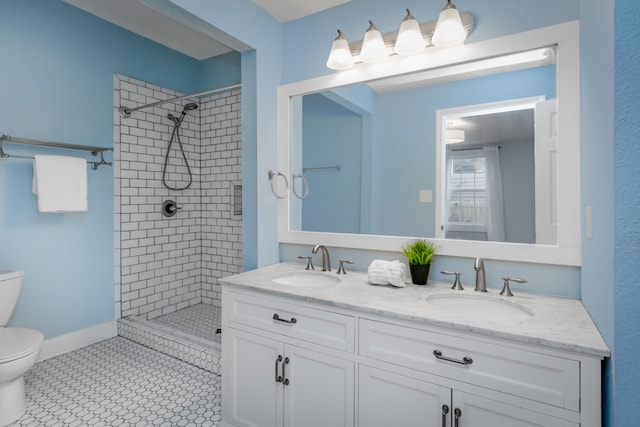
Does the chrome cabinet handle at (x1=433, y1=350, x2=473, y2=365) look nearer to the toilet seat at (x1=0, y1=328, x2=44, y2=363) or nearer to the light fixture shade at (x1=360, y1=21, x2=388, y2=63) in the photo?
the light fixture shade at (x1=360, y1=21, x2=388, y2=63)

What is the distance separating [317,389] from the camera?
4.91 feet

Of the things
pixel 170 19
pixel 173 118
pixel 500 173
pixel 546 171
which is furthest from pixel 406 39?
pixel 173 118

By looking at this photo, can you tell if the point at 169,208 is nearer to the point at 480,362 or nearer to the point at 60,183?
the point at 60,183

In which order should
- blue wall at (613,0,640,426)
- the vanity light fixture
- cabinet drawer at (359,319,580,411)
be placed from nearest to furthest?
blue wall at (613,0,640,426)
cabinet drawer at (359,319,580,411)
the vanity light fixture

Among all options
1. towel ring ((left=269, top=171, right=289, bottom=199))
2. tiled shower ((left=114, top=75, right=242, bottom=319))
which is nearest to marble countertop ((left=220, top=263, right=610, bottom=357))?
towel ring ((left=269, top=171, right=289, bottom=199))

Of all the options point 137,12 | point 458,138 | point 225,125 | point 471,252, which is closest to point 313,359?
point 471,252

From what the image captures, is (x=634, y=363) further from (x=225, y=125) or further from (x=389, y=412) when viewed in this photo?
(x=225, y=125)

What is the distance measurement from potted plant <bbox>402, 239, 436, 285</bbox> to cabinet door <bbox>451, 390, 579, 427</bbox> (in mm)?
631

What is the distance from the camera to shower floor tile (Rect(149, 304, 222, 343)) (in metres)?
2.87

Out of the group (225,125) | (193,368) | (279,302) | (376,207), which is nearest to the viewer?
(279,302)

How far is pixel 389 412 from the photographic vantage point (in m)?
1.32

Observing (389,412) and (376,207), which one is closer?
(389,412)

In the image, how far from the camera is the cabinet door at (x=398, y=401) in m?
1.22

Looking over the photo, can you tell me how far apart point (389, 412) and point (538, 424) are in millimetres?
507
